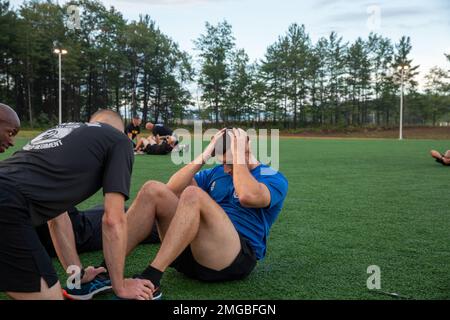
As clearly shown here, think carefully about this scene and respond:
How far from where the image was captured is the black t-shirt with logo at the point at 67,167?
2.23m

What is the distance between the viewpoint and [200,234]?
284 centimetres

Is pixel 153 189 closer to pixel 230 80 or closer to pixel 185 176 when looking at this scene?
pixel 185 176

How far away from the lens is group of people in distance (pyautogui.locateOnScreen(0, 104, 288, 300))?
216 centimetres

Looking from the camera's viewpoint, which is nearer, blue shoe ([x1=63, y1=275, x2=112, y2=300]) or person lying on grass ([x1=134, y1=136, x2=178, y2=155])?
blue shoe ([x1=63, y1=275, x2=112, y2=300])

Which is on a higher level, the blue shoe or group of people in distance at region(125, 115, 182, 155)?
group of people in distance at region(125, 115, 182, 155)

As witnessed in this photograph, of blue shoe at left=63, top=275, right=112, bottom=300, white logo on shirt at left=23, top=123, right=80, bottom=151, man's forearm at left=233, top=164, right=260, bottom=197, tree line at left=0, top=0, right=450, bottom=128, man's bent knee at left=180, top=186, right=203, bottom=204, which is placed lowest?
blue shoe at left=63, top=275, right=112, bottom=300

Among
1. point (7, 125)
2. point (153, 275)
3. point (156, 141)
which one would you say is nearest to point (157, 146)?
point (156, 141)

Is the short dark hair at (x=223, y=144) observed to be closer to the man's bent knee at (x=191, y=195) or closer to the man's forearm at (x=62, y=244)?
the man's bent knee at (x=191, y=195)

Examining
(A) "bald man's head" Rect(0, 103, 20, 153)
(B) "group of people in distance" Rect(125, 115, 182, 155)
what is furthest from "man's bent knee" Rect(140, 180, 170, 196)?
(B) "group of people in distance" Rect(125, 115, 182, 155)

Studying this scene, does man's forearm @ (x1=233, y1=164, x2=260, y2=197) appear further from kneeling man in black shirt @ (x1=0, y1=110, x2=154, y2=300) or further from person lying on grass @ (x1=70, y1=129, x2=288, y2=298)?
kneeling man in black shirt @ (x1=0, y1=110, x2=154, y2=300)

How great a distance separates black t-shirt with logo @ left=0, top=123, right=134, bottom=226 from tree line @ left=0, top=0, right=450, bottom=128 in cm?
5737

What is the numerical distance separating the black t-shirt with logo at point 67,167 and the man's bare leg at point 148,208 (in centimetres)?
56
